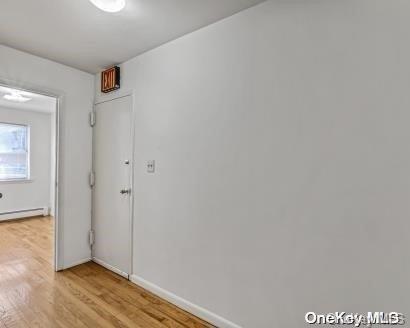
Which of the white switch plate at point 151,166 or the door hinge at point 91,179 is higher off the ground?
the white switch plate at point 151,166

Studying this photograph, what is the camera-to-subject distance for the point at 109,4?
5.39 feet

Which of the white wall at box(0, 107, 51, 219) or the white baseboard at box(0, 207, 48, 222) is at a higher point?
the white wall at box(0, 107, 51, 219)

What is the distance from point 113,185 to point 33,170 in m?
3.74

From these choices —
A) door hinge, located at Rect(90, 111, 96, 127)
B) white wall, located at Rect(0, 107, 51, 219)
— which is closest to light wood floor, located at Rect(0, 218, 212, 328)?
door hinge, located at Rect(90, 111, 96, 127)

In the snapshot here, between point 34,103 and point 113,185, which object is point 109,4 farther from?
point 34,103

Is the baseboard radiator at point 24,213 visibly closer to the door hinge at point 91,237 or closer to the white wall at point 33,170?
the white wall at point 33,170

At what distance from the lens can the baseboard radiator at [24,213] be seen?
4.90 meters

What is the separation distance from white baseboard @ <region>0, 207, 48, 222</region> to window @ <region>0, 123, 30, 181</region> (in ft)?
2.42

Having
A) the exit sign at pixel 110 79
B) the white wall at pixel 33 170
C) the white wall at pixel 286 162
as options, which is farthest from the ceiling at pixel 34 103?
the white wall at pixel 286 162

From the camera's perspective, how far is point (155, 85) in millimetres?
2387

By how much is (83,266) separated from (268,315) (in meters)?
2.35

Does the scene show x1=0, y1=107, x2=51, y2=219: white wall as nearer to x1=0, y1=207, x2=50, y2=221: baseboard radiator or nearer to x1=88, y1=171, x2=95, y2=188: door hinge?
x1=0, y1=207, x2=50, y2=221: baseboard radiator

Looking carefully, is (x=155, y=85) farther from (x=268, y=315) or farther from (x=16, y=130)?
(x=16, y=130)

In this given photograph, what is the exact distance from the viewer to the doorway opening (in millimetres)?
4293
